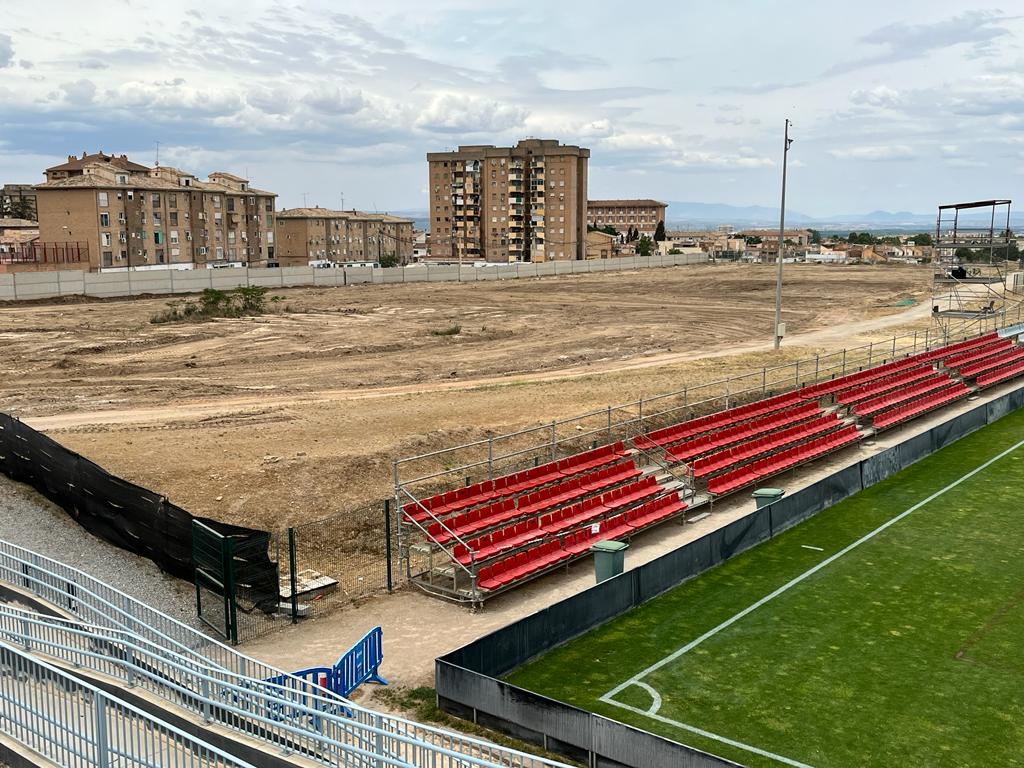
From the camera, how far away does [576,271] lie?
10625 centimetres

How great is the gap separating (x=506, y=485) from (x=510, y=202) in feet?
435

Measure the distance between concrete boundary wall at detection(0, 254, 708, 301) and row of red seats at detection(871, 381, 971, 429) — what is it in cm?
4935

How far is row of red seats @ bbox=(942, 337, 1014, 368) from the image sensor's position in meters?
39.0

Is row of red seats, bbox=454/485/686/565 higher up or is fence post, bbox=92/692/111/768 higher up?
fence post, bbox=92/692/111/768

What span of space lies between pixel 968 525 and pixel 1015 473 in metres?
5.48

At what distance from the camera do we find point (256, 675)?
13539 millimetres

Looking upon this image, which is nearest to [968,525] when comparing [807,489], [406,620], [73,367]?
[807,489]

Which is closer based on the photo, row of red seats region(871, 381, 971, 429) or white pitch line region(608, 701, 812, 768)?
white pitch line region(608, 701, 812, 768)

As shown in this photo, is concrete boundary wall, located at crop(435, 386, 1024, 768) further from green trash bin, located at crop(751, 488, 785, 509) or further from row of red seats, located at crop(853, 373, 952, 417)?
row of red seats, located at crop(853, 373, 952, 417)

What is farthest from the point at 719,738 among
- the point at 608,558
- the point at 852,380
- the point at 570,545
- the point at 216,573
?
the point at 852,380

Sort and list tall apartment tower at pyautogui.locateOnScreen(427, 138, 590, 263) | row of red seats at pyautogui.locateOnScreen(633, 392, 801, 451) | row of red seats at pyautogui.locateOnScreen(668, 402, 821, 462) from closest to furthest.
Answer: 1. row of red seats at pyautogui.locateOnScreen(668, 402, 821, 462)
2. row of red seats at pyautogui.locateOnScreen(633, 392, 801, 451)
3. tall apartment tower at pyautogui.locateOnScreen(427, 138, 590, 263)

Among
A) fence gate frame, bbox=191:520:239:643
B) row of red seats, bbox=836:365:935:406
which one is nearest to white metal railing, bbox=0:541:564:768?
fence gate frame, bbox=191:520:239:643

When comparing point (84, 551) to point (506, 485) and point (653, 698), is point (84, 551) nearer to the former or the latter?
point (506, 485)

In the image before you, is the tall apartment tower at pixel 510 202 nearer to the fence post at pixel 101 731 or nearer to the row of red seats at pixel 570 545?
the row of red seats at pixel 570 545
